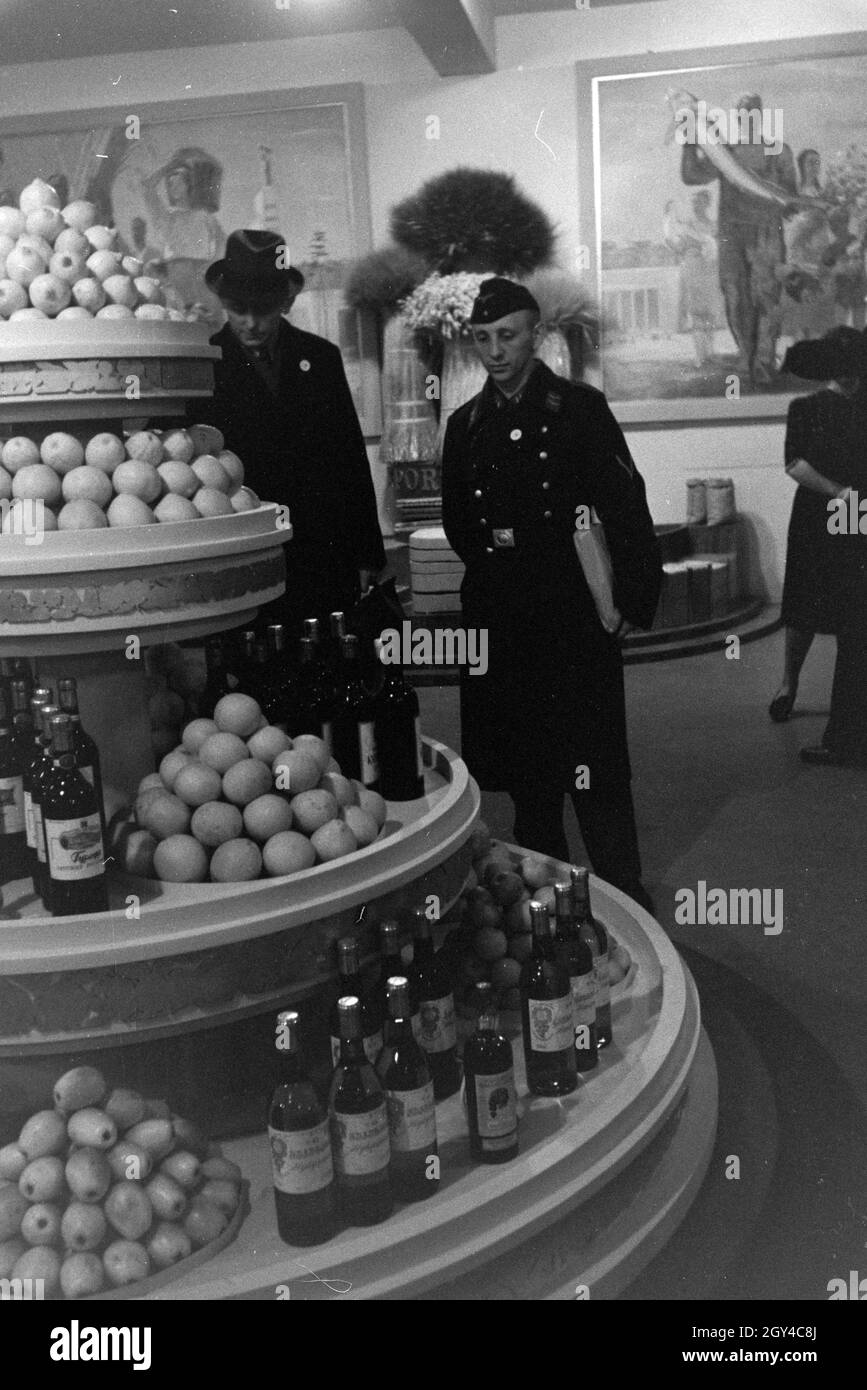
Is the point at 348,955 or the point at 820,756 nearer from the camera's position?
the point at 348,955

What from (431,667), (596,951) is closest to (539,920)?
(596,951)

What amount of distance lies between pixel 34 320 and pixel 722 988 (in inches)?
70.9

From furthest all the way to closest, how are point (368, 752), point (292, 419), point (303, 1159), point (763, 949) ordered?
point (763, 949) < point (292, 419) < point (368, 752) < point (303, 1159)

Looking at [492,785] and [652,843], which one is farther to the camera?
[652,843]

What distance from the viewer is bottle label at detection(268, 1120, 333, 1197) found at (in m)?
1.31

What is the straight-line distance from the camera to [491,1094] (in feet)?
4.68

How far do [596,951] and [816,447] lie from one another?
3.40ft

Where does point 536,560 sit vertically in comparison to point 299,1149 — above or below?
above

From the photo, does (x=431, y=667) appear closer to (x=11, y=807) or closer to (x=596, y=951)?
(x=596, y=951)

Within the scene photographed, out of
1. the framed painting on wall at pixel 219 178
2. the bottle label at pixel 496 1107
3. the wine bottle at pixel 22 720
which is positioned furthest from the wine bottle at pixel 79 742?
the framed painting on wall at pixel 219 178

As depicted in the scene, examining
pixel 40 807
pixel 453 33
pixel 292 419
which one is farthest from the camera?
pixel 292 419
